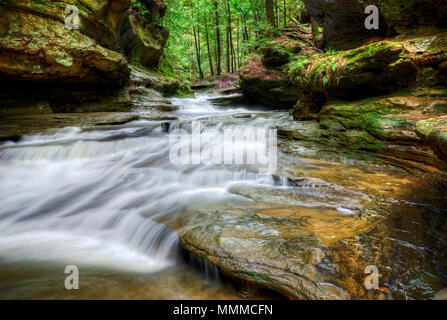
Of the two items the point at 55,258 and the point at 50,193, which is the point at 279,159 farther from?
the point at 50,193

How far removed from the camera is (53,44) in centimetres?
617

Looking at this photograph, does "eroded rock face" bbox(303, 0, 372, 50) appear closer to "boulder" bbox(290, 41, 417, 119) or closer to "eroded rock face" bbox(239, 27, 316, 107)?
"boulder" bbox(290, 41, 417, 119)

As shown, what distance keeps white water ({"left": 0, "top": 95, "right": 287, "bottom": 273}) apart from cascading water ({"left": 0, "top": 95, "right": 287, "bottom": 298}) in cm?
1

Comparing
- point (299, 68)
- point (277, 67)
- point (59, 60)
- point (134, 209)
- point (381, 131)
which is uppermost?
point (277, 67)

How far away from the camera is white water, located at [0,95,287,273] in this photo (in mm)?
2566

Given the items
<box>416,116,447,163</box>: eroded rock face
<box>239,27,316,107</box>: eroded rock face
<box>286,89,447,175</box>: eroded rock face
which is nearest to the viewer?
<box>416,116,447,163</box>: eroded rock face

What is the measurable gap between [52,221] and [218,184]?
8.81 feet

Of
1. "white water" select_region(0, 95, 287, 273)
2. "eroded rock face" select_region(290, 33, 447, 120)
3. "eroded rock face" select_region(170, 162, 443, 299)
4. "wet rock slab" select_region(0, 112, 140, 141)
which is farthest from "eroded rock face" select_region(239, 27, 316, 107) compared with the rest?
"eroded rock face" select_region(170, 162, 443, 299)

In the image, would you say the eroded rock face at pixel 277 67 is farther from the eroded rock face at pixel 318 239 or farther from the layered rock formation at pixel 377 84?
the eroded rock face at pixel 318 239

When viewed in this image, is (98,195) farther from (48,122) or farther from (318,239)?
(48,122)

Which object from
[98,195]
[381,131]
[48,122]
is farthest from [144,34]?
[381,131]

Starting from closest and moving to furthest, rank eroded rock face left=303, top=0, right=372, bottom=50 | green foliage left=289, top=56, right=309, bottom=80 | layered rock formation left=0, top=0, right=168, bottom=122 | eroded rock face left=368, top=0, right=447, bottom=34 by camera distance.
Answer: eroded rock face left=368, top=0, right=447, bottom=34 < layered rock formation left=0, top=0, right=168, bottom=122 < eroded rock face left=303, top=0, right=372, bottom=50 < green foliage left=289, top=56, right=309, bottom=80

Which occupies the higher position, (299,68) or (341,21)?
(341,21)

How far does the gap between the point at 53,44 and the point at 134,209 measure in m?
5.99
